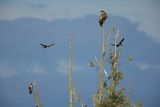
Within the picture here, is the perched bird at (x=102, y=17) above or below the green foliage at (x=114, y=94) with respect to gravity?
above

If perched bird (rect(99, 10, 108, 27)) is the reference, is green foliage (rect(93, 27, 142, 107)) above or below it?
below

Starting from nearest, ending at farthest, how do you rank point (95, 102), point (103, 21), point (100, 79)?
point (100, 79) < point (103, 21) < point (95, 102)

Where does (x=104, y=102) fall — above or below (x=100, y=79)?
below

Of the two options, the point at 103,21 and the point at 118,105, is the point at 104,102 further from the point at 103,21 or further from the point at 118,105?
the point at 103,21

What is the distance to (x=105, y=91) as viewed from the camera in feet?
53.0

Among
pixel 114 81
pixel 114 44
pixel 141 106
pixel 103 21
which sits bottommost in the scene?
pixel 141 106

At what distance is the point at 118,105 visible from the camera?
1602 centimetres

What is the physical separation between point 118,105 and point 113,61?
6.67 ft

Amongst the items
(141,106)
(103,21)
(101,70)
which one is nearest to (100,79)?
(101,70)

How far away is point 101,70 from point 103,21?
79.0 inches

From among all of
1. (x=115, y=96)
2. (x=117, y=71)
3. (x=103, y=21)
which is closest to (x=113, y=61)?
(x=117, y=71)

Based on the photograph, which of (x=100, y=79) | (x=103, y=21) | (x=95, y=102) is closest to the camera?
(x=100, y=79)

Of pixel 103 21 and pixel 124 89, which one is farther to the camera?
pixel 124 89

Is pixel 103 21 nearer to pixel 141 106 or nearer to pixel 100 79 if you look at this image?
pixel 100 79
